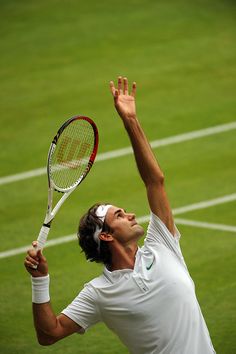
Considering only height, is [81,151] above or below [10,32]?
above

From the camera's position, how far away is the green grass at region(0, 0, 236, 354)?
13.1 m

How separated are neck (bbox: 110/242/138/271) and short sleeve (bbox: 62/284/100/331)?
0.86 feet

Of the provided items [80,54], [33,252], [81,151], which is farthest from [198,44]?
[33,252]

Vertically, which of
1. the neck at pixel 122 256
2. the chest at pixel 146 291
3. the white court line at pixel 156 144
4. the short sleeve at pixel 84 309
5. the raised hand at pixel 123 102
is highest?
the raised hand at pixel 123 102

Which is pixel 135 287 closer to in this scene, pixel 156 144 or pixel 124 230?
pixel 124 230

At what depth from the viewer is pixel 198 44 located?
70.1 ft

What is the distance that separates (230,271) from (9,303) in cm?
260

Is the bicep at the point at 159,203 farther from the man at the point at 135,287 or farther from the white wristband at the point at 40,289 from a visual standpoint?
the white wristband at the point at 40,289

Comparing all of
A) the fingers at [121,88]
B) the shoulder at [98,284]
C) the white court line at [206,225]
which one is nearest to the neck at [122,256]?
the shoulder at [98,284]

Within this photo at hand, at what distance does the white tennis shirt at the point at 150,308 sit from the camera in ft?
27.0

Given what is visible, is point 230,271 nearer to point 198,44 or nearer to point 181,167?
point 181,167

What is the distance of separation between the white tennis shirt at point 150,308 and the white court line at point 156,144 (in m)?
8.33

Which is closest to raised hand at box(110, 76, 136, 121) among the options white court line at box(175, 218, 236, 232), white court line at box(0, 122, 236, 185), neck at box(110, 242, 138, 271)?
neck at box(110, 242, 138, 271)

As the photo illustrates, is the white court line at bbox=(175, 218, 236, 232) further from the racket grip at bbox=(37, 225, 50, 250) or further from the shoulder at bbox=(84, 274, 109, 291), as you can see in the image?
the racket grip at bbox=(37, 225, 50, 250)
